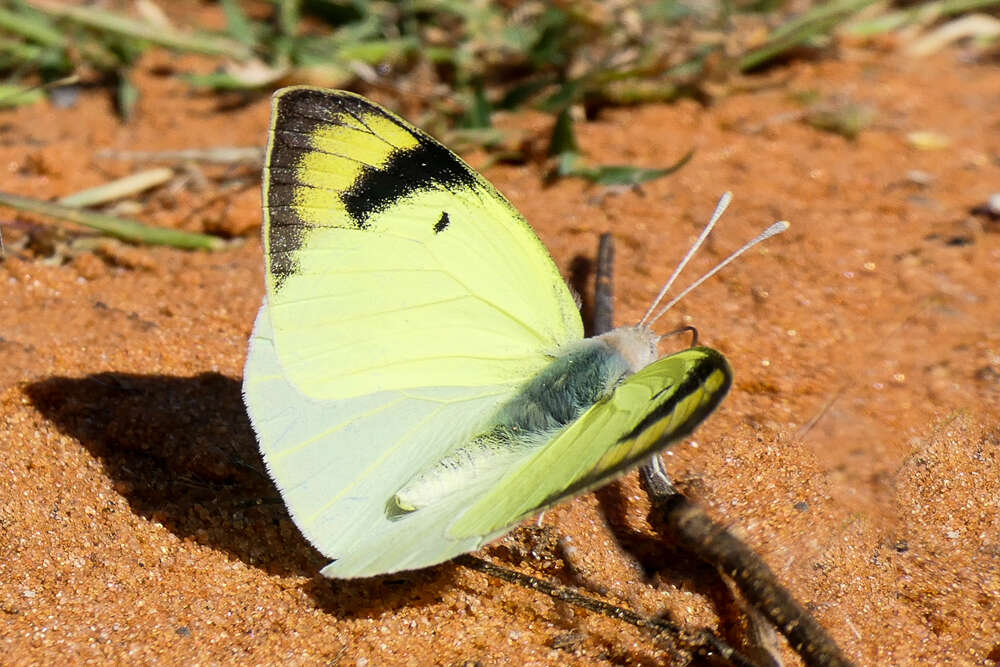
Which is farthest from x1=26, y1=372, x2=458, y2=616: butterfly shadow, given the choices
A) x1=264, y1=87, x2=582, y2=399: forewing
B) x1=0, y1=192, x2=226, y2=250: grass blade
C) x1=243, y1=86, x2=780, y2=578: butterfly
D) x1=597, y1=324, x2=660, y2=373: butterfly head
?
x1=0, y1=192, x2=226, y2=250: grass blade

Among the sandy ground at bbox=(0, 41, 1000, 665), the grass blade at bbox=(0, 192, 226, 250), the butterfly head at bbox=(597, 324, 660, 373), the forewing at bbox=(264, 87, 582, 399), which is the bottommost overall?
the sandy ground at bbox=(0, 41, 1000, 665)

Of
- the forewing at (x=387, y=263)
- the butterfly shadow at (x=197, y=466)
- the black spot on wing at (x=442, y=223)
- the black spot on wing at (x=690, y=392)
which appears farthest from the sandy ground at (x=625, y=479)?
the black spot on wing at (x=442, y=223)

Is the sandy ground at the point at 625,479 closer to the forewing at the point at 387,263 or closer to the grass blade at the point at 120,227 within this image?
the grass blade at the point at 120,227

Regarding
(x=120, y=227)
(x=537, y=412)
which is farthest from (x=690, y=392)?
(x=120, y=227)

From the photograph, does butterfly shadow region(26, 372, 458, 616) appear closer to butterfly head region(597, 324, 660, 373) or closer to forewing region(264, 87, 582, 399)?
forewing region(264, 87, 582, 399)

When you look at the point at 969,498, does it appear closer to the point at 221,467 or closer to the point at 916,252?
the point at 916,252

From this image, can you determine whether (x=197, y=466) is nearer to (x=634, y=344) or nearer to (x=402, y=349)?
(x=402, y=349)
